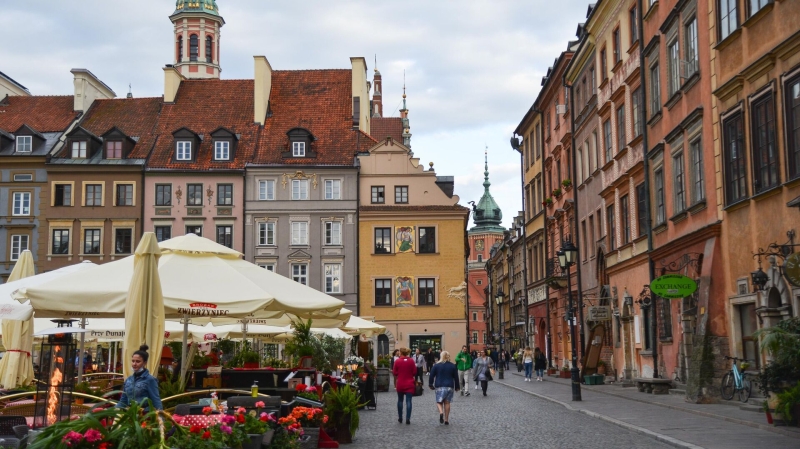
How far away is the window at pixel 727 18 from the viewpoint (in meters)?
21.7

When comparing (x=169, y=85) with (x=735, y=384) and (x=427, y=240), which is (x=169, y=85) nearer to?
(x=427, y=240)

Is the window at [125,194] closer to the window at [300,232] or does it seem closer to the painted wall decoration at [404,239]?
the window at [300,232]

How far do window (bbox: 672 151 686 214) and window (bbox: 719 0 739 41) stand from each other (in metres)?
4.48

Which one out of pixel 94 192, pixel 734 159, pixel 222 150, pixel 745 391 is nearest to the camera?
pixel 745 391

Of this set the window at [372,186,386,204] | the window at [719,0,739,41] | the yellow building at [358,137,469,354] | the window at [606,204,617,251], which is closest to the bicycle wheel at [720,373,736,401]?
the window at [719,0,739,41]

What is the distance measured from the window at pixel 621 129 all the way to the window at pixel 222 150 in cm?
3014

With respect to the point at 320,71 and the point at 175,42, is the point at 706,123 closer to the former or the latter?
the point at 320,71

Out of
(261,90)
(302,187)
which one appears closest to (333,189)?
(302,187)

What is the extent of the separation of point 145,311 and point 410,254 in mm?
Answer: 44859

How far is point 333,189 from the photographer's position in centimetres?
5859

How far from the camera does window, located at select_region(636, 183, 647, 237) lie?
31.2 meters

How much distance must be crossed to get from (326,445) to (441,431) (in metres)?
4.26

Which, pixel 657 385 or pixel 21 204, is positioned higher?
pixel 21 204

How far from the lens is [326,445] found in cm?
1530
